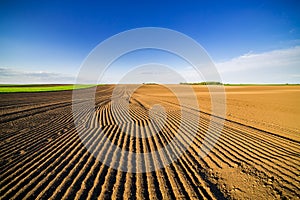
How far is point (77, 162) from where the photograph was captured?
404 cm

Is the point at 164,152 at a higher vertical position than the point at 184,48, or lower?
lower

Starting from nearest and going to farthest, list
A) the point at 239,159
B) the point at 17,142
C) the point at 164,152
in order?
the point at 239,159 < the point at 164,152 < the point at 17,142

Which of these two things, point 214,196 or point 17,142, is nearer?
point 214,196

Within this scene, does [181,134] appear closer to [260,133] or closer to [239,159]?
[239,159]

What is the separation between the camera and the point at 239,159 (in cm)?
416

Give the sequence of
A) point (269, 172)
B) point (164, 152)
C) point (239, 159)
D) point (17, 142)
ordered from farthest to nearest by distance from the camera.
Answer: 1. point (17, 142)
2. point (164, 152)
3. point (239, 159)
4. point (269, 172)

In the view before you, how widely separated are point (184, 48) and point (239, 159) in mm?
5824

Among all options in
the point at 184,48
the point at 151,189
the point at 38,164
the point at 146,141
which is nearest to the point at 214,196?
the point at 151,189

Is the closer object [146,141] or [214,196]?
[214,196]

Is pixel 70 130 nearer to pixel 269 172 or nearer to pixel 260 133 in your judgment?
pixel 269 172

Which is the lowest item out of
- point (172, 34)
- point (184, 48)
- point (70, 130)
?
point (70, 130)

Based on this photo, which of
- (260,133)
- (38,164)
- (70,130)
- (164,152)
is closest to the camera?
(38,164)

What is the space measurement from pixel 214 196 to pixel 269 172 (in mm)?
1643

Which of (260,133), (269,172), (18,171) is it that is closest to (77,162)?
(18,171)
